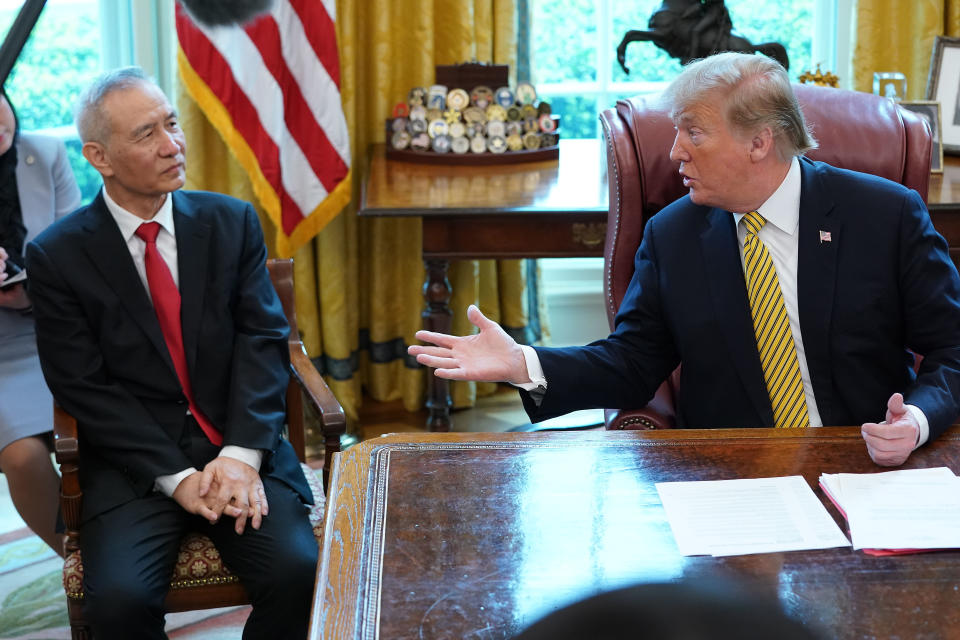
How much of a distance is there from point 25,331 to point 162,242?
28.1 inches

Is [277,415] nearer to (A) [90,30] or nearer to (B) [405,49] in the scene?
(B) [405,49]

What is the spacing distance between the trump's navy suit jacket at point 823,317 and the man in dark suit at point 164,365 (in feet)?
2.06

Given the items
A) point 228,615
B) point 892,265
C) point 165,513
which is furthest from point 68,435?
point 892,265

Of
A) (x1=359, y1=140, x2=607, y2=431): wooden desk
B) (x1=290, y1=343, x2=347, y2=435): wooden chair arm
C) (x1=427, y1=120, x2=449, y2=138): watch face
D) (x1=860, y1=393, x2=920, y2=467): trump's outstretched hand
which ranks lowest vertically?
(x1=290, y1=343, x2=347, y2=435): wooden chair arm

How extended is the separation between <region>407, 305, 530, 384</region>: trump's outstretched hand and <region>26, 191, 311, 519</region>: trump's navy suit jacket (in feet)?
1.74

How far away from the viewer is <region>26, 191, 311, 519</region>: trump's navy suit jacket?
92.4 inches

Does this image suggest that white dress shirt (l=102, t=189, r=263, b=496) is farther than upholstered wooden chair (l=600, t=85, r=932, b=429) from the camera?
No

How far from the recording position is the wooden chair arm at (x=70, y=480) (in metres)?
2.23

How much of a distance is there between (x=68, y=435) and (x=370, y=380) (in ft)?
7.10

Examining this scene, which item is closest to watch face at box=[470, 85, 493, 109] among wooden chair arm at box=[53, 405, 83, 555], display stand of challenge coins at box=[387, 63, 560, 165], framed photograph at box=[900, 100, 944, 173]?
display stand of challenge coins at box=[387, 63, 560, 165]

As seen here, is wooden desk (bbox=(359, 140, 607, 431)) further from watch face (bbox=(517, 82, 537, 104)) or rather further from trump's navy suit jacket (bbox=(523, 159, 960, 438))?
trump's navy suit jacket (bbox=(523, 159, 960, 438))

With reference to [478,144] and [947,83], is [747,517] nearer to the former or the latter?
[478,144]

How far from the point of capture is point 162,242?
2.50 m

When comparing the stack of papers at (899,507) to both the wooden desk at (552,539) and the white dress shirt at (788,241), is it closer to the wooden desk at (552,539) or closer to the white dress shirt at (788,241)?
the wooden desk at (552,539)
